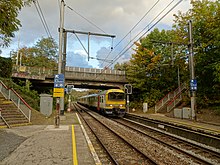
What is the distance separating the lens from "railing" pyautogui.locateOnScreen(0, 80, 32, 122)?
14.9 m

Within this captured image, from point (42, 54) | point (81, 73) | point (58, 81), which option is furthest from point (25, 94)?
point (42, 54)

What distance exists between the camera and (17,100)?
15680 mm

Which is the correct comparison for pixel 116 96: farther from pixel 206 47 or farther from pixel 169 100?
pixel 206 47

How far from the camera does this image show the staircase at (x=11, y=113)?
499 inches

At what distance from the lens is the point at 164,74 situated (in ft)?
103

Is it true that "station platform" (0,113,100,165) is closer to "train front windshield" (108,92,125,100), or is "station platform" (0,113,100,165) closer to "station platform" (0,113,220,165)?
"station platform" (0,113,220,165)

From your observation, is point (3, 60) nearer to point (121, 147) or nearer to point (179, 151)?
point (121, 147)

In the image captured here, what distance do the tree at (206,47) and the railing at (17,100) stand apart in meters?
15.5

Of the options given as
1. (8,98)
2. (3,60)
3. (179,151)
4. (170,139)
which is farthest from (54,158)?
(3,60)

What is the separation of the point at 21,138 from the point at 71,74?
2470cm

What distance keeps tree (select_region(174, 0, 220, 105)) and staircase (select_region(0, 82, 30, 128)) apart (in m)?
15.8

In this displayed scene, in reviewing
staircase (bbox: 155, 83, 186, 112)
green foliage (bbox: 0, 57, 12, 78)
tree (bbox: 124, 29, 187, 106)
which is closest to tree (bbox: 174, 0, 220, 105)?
staircase (bbox: 155, 83, 186, 112)

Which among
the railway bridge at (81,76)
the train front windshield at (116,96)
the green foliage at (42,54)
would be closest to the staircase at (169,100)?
the train front windshield at (116,96)

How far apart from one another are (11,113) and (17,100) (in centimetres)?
173
